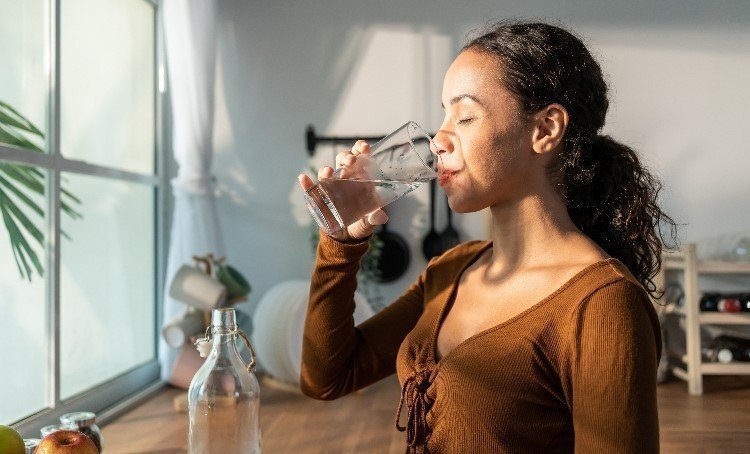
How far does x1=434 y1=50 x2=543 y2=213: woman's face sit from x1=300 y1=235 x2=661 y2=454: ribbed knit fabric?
7.3 inches

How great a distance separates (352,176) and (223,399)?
0.36m

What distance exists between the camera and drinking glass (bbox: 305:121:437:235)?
3.42 feet

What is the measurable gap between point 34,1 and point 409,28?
173 cm

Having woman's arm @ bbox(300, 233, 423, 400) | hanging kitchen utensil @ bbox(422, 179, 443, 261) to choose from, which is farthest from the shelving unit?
woman's arm @ bbox(300, 233, 423, 400)

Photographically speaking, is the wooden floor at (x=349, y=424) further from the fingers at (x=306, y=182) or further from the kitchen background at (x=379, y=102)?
the fingers at (x=306, y=182)

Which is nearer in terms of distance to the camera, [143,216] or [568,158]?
[568,158]

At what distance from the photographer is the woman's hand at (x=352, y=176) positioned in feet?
3.40

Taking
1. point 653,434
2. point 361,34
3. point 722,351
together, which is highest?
point 361,34

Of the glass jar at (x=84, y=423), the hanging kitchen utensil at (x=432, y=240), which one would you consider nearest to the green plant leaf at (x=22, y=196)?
the glass jar at (x=84, y=423)

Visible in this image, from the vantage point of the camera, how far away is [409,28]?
3322 mm

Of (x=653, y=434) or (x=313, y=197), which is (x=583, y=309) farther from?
(x=313, y=197)

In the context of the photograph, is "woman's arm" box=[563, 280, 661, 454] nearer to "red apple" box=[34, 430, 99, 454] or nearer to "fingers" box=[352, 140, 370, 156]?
"fingers" box=[352, 140, 370, 156]

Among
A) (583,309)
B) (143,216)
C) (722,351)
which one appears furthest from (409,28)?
(583,309)

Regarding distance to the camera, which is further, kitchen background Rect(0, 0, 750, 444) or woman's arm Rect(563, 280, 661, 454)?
kitchen background Rect(0, 0, 750, 444)
